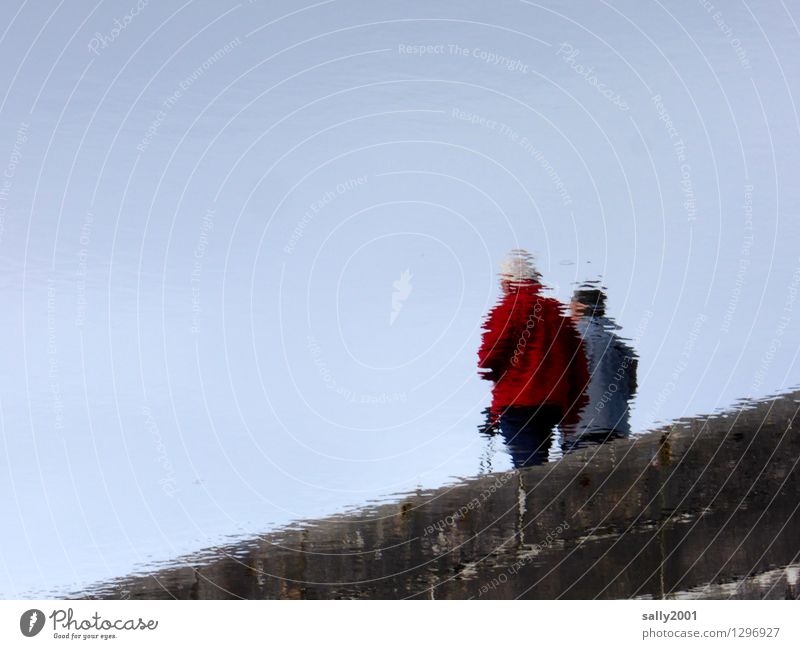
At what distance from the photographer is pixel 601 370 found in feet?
27.5

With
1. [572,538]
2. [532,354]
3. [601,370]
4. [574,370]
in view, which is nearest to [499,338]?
[532,354]

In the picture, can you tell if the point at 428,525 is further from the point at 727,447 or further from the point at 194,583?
the point at 727,447

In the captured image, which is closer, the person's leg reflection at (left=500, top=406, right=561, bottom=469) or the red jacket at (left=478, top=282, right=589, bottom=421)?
the person's leg reflection at (left=500, top=406, right=561, bottom=469)

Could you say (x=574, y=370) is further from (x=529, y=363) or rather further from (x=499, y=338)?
(x=499, y=338)

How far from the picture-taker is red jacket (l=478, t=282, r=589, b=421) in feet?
26.5

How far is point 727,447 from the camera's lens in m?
7.41

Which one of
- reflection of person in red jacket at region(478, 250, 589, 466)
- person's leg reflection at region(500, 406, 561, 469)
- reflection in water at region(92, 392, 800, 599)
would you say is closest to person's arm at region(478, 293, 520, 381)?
reflection of person in red jacket at region(478, 250, 589, 466)

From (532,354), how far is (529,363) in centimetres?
8

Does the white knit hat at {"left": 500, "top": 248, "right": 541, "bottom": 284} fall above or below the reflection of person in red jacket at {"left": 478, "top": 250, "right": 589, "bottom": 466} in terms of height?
above

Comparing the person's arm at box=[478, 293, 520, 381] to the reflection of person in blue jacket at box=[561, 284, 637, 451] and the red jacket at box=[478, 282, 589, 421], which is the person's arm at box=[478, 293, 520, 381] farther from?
the reflection of person in blue jacket at box=[561, 284, 637, 451]

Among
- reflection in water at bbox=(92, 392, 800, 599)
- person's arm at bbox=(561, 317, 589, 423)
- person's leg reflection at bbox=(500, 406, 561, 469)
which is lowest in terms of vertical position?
reflection in water at bbox=(92, 392, 800, 599)
